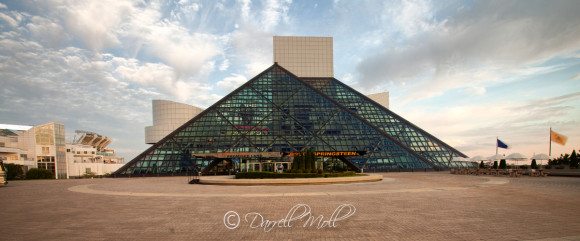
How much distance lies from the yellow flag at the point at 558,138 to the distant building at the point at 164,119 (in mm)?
49408

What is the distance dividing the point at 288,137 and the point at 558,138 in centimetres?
3276

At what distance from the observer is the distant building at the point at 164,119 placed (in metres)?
50.1

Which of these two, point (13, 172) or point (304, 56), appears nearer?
point (13, 172)

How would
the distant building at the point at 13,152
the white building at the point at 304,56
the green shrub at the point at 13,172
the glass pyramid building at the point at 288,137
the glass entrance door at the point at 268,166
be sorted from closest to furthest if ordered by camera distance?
the glass entrance door at the point at 268,166 → the glass pyramid building at the point at 288,137 → the green shrub at the point at 13,172 → the distant building at the point at 13,152 → the white building at the point at 304,56

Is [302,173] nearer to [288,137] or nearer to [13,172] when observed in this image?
[288,137]

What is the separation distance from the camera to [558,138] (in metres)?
38.1

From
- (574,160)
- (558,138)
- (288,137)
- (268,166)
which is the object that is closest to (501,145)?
(558,138)

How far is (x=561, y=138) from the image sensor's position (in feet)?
124

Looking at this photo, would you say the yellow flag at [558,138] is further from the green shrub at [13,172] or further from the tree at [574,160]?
the green shrub at [13,172]

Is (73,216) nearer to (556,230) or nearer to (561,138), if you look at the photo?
(556,230)

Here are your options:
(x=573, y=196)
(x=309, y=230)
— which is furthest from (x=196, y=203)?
(x=573, y=196)

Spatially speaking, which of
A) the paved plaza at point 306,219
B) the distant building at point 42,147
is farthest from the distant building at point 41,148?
the paved plaza at point 306,219

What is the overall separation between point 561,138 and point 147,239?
46091 mm

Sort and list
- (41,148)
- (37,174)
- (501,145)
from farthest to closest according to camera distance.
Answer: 1. (41,148)
2. (37,174)
3. (501,145)
